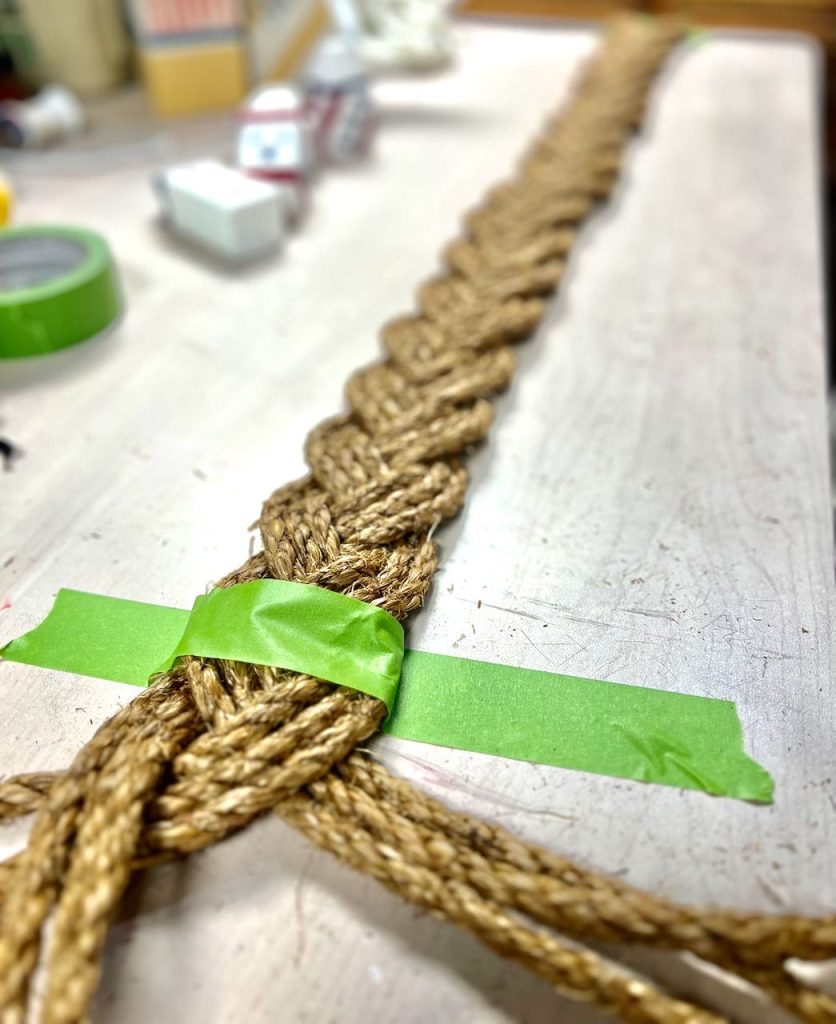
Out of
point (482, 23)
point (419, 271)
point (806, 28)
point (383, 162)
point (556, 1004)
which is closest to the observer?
point (556, 1004)

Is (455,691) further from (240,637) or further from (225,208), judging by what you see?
(225,208)

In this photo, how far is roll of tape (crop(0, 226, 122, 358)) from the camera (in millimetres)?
531

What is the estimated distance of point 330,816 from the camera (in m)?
0.32

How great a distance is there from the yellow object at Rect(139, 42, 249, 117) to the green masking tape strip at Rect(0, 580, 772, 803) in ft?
2.32

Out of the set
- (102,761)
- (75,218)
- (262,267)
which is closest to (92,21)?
(75,218)

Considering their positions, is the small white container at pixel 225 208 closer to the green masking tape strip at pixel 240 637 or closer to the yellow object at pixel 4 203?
the yellow object at pixel 4 203

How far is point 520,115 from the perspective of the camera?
2.98ft

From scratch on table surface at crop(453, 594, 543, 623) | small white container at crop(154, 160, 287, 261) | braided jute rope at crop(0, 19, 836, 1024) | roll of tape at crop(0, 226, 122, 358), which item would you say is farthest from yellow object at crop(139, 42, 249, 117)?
scratch on table surface at crop(453, 594, 543, 623)

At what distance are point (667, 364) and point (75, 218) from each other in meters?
0.52

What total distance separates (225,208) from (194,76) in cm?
34

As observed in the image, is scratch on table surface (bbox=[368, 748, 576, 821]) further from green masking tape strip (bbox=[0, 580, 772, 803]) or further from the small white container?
the small white container

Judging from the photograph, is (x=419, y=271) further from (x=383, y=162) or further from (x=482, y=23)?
(x=482, y=23)

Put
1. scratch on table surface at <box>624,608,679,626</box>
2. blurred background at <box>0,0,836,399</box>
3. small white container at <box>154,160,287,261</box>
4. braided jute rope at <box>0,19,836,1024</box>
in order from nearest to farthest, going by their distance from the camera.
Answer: braided jute rope at <box>0,19,836,1024</box>
scratch on table surface at <box>624,608,679,626</box>
small white container at <box>154,160,287,261</box>
blurred background at <box>0,0,836,399</box>

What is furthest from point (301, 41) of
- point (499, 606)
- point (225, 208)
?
point (499, 606)
